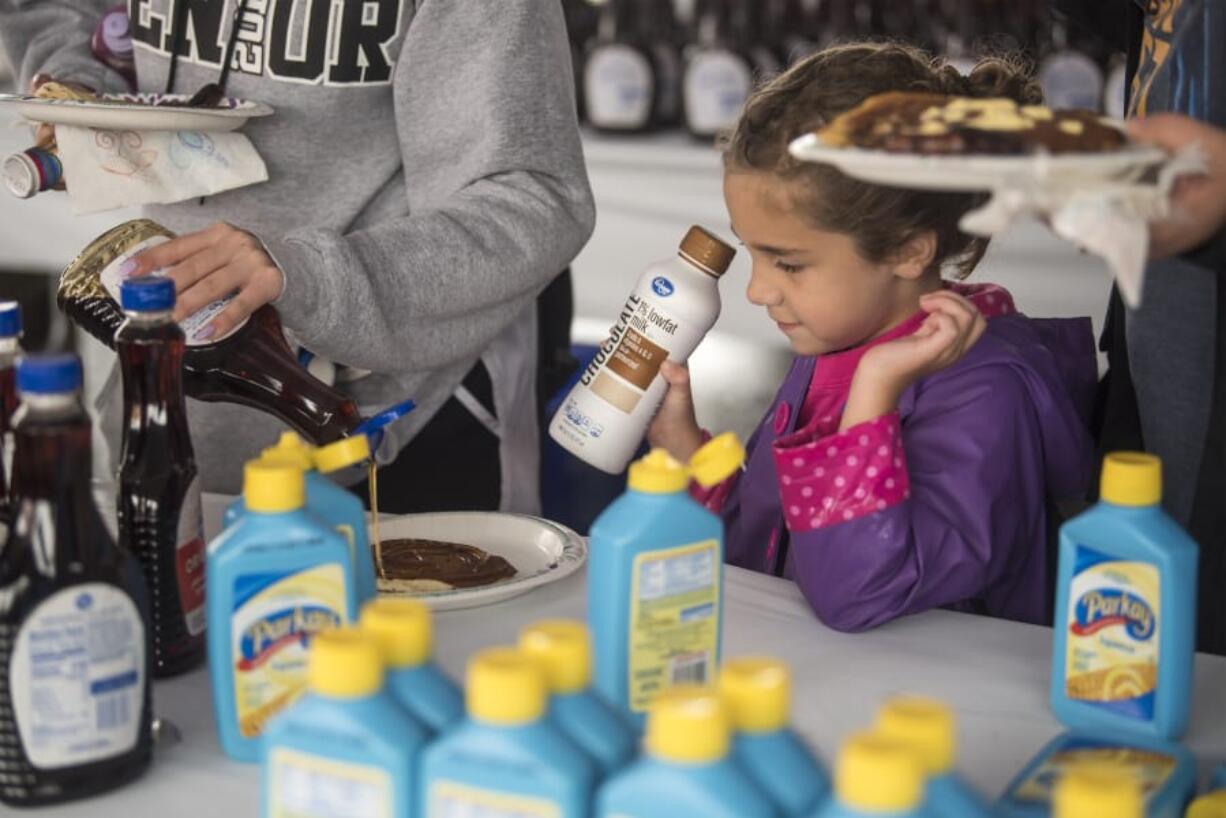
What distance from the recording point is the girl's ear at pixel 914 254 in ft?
4.40

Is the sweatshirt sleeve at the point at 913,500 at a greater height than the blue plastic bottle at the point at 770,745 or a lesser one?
lesser

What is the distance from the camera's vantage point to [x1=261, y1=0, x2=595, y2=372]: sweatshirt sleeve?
1.40 meters

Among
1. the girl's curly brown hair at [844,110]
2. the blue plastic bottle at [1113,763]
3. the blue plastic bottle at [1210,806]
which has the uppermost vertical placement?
the girl's curly brown hair at [844,110]

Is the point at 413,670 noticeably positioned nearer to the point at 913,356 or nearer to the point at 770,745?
the point at 770,745

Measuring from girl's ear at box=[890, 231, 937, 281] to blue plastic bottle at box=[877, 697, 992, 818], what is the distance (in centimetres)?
76

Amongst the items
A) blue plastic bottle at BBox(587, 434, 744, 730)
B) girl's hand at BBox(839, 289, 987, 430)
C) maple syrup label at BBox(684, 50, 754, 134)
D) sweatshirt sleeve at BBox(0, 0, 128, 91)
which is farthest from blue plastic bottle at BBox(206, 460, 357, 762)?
maple syrup label at BBox(684, 50, 754, 134)

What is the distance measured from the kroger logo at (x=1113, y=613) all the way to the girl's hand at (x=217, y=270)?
0.67 m

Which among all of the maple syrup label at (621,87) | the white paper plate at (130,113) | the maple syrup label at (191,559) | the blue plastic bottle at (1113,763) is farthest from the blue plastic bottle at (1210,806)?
the maple syrup label at (621,87)

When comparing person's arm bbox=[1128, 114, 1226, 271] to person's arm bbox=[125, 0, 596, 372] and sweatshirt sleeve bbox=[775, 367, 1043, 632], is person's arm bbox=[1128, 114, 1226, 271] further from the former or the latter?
person's arm bbox=[125, 0, 596, 372]

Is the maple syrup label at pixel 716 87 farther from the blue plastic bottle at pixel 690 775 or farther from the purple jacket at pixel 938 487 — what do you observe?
the blue plastic bottle at pixel 690 775

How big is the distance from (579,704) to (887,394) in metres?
0.57

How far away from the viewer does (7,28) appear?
1752 mm

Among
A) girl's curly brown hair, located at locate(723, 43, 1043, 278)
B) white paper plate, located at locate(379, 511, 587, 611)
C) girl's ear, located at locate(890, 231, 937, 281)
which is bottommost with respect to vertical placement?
white paper plate, located at locate(379, 511, 587, 611)

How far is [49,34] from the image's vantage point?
1715 millimetres
